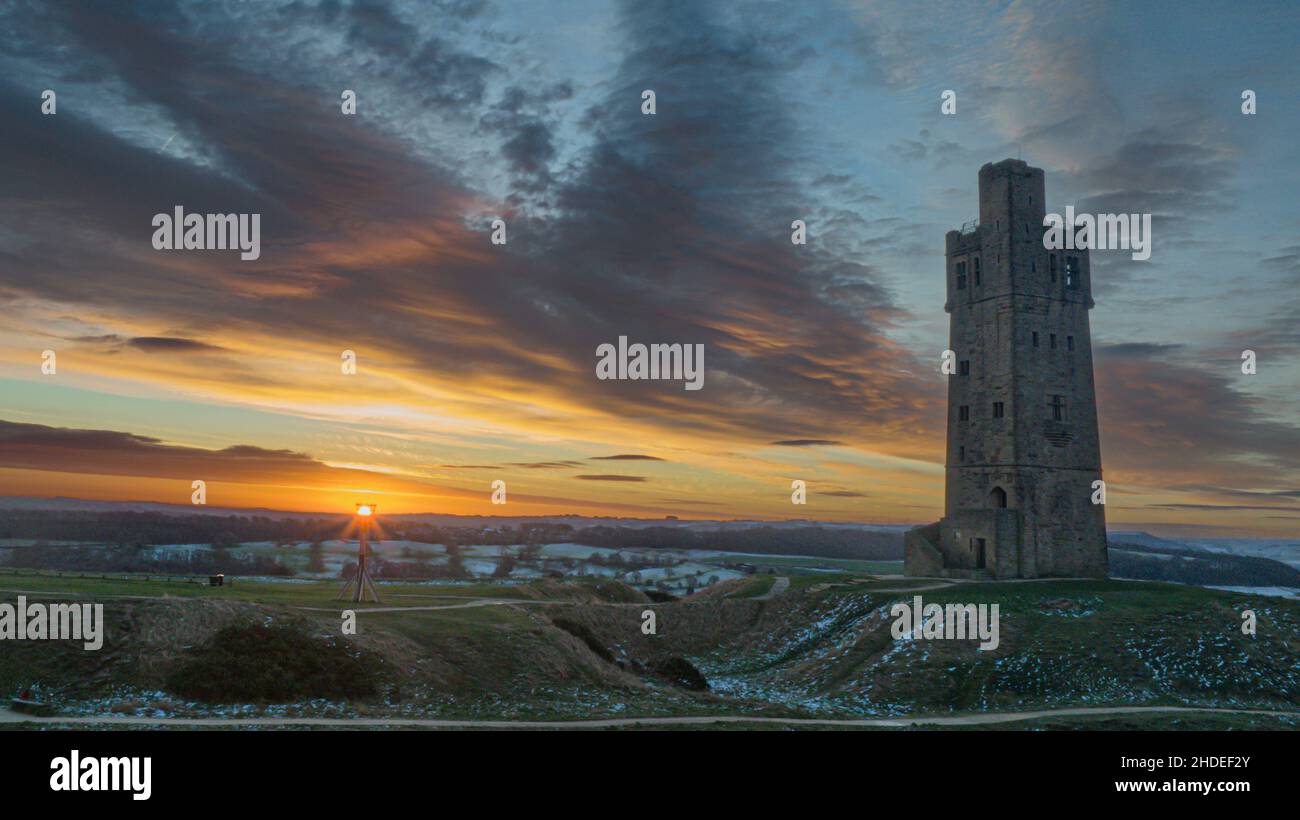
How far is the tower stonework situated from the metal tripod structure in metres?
42.9

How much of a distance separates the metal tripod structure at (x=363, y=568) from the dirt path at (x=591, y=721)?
1900 cm

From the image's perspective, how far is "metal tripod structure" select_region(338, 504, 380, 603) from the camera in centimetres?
4753

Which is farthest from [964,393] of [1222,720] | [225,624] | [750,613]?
[225,624]

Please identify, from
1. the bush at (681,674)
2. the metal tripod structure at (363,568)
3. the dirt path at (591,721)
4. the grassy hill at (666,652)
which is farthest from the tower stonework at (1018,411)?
the metal tripod structure at (363,568)

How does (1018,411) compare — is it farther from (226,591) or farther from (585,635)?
(226,591)

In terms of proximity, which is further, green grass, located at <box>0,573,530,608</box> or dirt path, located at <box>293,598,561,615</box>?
dirt path, located at <box>293,598,561,615</box>

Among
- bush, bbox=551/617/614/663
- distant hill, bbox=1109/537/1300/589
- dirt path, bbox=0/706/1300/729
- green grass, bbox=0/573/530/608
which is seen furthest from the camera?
distant hill, bbox=1109/537/1300/589

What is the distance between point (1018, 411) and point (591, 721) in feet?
157

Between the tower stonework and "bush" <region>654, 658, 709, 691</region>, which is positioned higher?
the tower stonework

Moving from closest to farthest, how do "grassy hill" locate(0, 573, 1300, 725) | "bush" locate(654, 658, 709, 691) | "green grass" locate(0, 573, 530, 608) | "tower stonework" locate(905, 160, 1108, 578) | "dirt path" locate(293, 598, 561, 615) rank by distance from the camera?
"grassy hill" locate(0, 573, 1300, 725)
"green grass" locate(0, 573, 530, 608)
"dirt path" locate(293, 598, 561, 615)
"bush" locate(654, 658, 709, 691)
"tower stonework" locate(905, 160, 1108, 578)

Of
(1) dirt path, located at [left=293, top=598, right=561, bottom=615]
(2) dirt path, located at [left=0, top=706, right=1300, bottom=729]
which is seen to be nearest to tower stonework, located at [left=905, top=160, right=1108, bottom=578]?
(2) dirt path, located at [left=0, top=706, right=1300, bottom=729]

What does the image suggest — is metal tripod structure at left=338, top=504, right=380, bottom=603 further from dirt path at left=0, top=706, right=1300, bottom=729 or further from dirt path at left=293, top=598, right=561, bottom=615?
dirt path at left=0, top=706, right=1300, bottom=729

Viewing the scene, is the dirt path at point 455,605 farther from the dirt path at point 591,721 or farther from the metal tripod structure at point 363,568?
the dirt path at point 591,721
